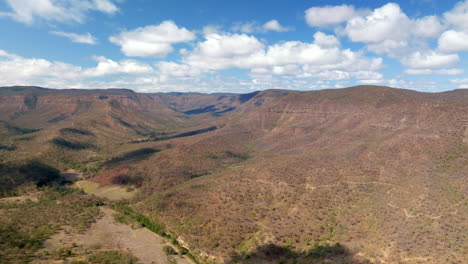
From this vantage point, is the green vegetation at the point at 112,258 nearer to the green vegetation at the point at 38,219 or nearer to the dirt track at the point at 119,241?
the dirt track at the point at 119,241

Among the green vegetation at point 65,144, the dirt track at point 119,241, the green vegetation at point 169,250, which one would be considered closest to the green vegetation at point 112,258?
the dirt track at point 119,241

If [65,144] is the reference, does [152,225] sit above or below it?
below

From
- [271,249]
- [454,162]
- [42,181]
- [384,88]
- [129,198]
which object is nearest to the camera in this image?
[271,249]

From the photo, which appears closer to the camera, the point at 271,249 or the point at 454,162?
the point at 271,249

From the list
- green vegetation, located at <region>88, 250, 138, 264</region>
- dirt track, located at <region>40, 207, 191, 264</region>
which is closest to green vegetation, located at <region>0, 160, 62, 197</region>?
dirt track, located at <region>40, 207, 191, 264</region>

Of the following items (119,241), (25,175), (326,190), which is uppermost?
(326,190)

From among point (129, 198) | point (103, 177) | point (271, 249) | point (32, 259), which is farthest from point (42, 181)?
point (271, 249)

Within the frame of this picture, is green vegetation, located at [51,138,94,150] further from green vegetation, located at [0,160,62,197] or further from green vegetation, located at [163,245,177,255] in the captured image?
green vegetation, located at [163,245,177,255]

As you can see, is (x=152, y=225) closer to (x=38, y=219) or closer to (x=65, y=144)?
(x=38, y=219)

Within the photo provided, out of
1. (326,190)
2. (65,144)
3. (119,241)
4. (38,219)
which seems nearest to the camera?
(119,241)

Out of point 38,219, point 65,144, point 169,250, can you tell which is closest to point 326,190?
point 169,250

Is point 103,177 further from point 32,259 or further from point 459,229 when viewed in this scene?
point 459,229
